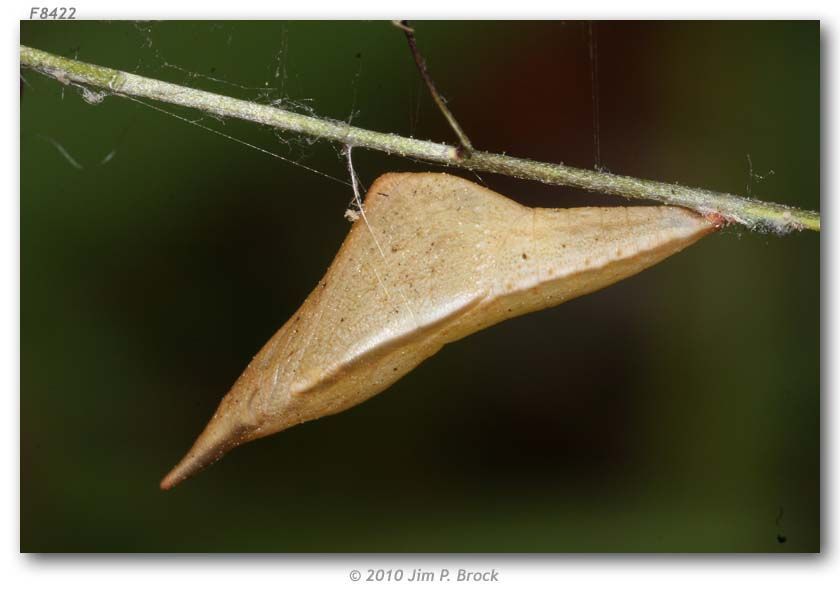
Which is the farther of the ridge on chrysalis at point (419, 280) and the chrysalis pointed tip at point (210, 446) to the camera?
the chrysalis pointed tip at point (210, 446)

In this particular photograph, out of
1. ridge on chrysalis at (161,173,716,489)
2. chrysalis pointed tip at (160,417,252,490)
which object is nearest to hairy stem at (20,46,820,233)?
ridge on chrysalis at (161,173,716,489)

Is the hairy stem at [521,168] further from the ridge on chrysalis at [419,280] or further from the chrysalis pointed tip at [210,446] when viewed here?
the chrysalis pointed tip at [210,446]

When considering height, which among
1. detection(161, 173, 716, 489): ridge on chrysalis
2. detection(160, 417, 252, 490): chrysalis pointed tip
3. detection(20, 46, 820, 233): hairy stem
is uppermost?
detection(20, 46, 820, 233): hairy stem

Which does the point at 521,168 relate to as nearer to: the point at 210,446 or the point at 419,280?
the point at 419,280

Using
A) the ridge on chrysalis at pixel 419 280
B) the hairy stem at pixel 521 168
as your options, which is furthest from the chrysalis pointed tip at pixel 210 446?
the hairy stem at pixel 521 168

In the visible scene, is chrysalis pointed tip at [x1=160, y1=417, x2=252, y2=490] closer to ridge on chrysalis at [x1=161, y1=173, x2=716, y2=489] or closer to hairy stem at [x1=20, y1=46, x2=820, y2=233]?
ridge on chrysalis at [x1=161, y1=173, x2=716, y2=489]

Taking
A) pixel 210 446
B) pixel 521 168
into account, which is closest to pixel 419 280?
pixel 521 168
